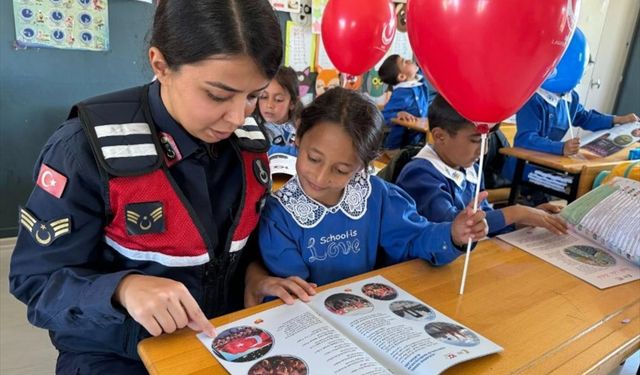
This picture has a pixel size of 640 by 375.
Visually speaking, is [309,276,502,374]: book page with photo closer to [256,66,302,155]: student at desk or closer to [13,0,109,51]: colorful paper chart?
[256,66,302,155]: student at desk

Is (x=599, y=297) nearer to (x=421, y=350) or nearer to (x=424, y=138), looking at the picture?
(x=421, y=350)

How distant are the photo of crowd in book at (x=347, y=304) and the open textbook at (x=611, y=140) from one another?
1.92 m

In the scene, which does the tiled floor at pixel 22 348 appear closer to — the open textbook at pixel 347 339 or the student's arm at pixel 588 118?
the open textbook at pixel 347 339

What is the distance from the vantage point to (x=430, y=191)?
1395 mm

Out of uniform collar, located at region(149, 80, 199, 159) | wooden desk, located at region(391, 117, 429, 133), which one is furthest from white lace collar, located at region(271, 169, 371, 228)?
wooden desk, located at region(391, 117, 429, 133)

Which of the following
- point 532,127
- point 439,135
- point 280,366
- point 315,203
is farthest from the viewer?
point 532,127

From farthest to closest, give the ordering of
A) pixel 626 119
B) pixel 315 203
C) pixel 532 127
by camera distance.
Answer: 1. pixel 626 119
2. pixel 532 127
3. pixel 315 203

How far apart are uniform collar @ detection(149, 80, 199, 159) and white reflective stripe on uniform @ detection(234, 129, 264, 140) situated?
13 centimetres

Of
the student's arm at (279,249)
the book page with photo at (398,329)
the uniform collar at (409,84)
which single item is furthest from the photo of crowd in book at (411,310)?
the uniform collar at (409,84)

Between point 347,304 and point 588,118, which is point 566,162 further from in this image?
point 347,304

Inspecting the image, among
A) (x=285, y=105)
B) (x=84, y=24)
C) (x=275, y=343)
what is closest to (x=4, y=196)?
(x=84, y=24)

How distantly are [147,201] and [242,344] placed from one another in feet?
0.97

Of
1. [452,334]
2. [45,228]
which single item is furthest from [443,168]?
[45,228]

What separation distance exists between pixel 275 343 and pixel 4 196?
250 cm
